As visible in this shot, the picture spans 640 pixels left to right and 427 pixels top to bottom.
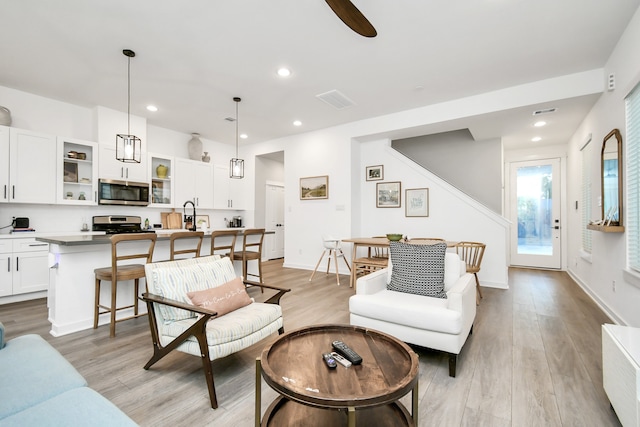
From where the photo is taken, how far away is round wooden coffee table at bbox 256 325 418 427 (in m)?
1.14

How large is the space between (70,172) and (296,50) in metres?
4.04

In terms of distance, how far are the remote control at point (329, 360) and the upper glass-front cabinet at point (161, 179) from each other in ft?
16.7

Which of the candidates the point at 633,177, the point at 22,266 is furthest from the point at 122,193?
the point at 633,177

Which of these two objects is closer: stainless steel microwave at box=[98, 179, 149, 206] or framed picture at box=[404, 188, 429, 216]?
stainless steel microwave at box=[98, 179, 149, 206]

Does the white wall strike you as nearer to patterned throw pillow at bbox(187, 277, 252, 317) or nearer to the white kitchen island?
patterned throw pillow at bbox(187, 277, 252, 317)

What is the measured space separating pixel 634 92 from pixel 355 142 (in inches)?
149

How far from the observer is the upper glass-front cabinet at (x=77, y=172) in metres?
4.33

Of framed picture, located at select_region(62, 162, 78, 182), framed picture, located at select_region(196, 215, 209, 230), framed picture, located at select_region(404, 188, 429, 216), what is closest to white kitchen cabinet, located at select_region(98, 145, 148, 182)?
framed picture, located at select_region(62, 162, 78, 182)

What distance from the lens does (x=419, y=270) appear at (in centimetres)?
265

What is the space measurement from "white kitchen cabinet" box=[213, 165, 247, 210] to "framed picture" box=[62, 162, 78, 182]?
2.40 meters

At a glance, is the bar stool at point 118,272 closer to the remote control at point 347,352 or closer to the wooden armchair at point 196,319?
the wooden armchair at point 196,319

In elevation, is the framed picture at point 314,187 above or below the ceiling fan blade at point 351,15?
below

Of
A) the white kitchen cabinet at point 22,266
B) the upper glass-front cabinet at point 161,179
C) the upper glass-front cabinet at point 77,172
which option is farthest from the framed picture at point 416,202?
the white kitchen cabinet at point 22,266

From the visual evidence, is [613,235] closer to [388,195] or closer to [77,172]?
[388,195]
